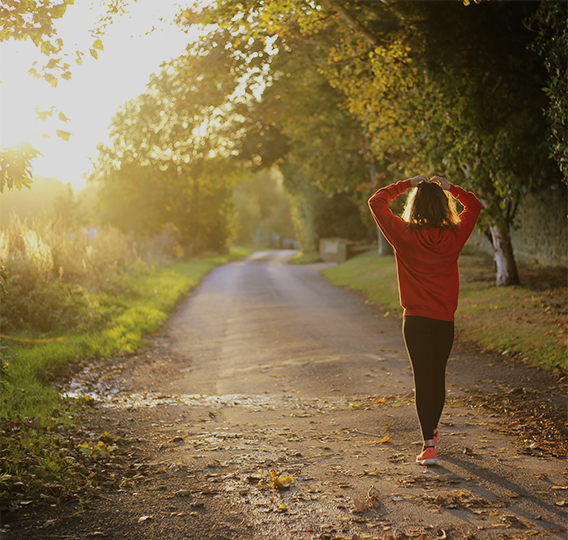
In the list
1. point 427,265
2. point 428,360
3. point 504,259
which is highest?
point 427,265

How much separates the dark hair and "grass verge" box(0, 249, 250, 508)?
3.29 metres

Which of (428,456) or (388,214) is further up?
(388,214)

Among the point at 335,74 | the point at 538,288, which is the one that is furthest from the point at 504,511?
the point at 335,74

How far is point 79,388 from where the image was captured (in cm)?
787

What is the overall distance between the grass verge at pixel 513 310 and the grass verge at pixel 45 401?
6.00 m

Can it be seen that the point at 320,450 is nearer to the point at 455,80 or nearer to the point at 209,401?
the point at 209,401

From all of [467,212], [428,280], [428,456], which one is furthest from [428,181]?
[428,456]

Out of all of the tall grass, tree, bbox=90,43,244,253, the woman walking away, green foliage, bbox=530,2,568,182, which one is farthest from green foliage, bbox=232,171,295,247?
the woman walking away

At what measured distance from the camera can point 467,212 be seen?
515 cm

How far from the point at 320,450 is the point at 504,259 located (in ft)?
35.9

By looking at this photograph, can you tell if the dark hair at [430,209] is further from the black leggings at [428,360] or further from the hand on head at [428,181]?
the black leggings at [428,360]

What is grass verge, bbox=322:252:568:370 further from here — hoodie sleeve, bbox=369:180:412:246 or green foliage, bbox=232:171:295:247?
green foliage, bbox=232:171:295:247

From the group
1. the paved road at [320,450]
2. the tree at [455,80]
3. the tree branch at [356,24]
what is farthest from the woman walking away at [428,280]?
the tree branch at [356,24]

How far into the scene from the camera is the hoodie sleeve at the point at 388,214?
15.9 ft
